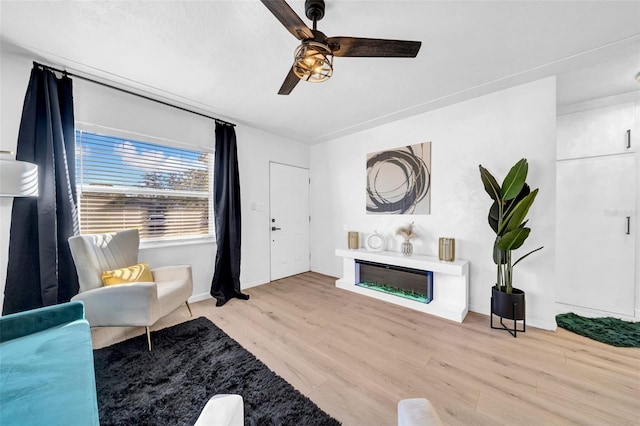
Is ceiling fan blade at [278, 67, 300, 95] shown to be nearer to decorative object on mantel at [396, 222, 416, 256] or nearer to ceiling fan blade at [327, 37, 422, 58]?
ceiling fan blade at [327, 37, 422, 58]

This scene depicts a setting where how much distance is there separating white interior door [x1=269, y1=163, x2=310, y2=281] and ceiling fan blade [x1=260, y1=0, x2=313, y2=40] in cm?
276

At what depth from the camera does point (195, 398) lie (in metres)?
1.48

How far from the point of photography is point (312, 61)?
1.37 meters

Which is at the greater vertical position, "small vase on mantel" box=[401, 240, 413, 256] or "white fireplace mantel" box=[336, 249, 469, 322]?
"small vase on mantel" box=[401, 240, 413, 256]

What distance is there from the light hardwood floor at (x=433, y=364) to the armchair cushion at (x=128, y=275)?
55 centimetres

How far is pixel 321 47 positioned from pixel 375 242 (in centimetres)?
274

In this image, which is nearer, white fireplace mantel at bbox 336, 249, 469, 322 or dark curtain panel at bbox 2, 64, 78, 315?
dark curtain panel at bbox 2, 64, 78, 315

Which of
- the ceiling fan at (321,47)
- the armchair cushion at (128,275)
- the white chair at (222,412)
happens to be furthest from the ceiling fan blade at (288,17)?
the armchair cushion at (128,275)

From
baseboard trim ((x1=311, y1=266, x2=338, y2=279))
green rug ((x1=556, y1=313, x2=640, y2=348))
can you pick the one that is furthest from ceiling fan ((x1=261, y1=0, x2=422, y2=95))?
baseboard trim ((x1=311, y1=266, x2=338, y2=279))

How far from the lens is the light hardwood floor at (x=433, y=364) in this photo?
139 centimetres

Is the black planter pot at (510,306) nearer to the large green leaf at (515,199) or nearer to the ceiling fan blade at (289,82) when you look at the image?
the large green leaf at (515,199)

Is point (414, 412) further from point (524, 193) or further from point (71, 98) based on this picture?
point (71, 98)

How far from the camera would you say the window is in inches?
94.0

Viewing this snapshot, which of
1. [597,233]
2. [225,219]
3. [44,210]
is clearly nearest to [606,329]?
[597,233]
